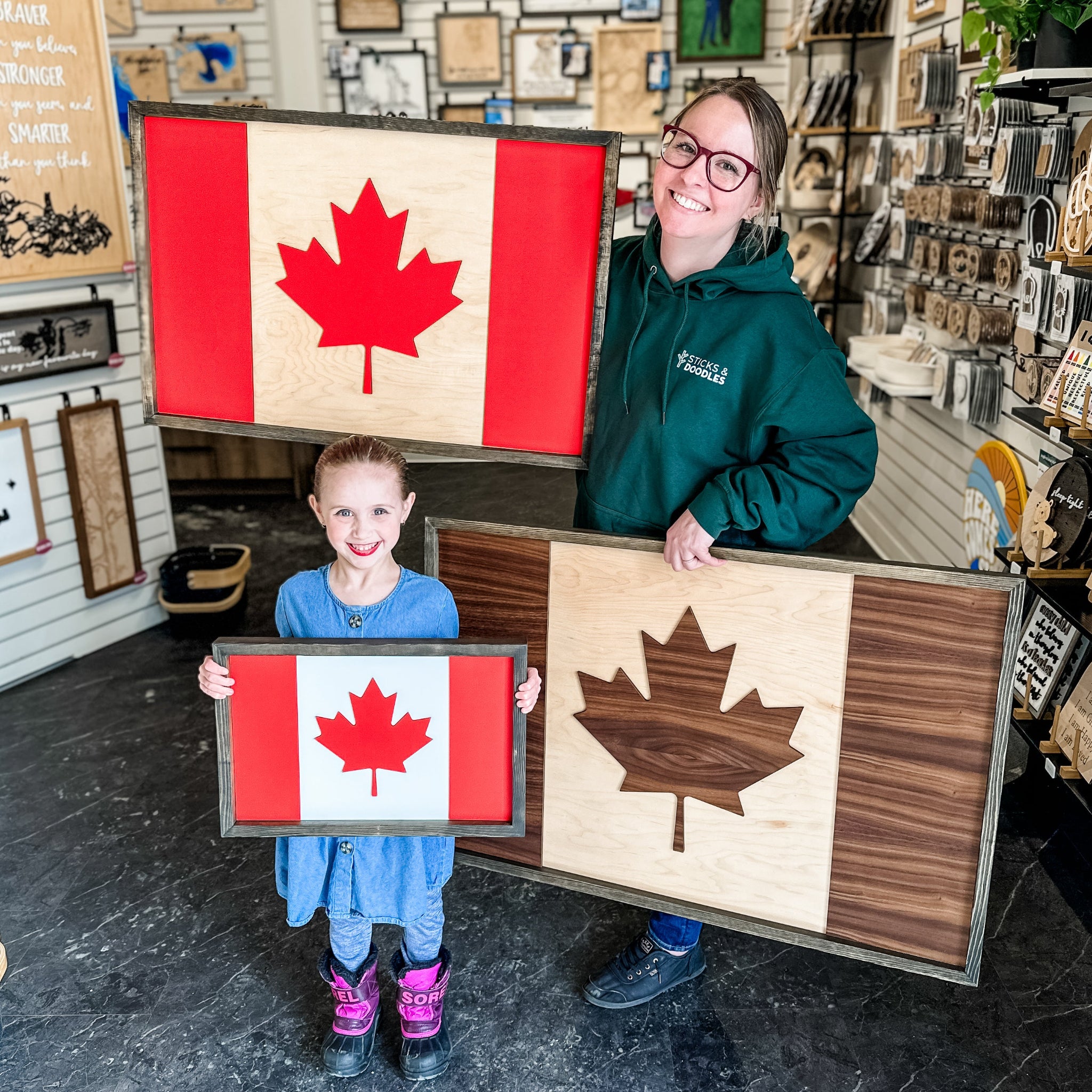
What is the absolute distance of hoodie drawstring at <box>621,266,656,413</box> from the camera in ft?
5.72

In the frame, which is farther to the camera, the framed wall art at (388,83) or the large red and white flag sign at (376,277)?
the framed wall art at (388,83)

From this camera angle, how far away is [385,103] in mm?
6535

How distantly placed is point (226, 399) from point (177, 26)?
5637 millimetres

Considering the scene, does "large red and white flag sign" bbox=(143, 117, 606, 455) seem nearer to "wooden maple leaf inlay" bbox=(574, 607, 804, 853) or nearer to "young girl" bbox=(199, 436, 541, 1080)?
"young girl" bbox=(199, 436, 541, 1080)

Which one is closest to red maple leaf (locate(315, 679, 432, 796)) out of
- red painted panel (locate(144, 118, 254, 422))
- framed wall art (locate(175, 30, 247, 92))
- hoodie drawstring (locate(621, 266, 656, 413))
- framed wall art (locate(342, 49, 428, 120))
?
red painted panel (locate(144, 118, 254, 422))

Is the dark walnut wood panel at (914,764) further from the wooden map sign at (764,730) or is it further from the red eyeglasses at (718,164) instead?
the red eyeglasses at (718,164)

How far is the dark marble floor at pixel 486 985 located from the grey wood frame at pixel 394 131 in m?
1.14

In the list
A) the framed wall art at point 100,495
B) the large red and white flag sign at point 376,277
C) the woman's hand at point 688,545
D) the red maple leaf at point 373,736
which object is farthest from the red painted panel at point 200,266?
the framed wall art at point 100,495

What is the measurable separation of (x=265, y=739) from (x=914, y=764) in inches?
42.2

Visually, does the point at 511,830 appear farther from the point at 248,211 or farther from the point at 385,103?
the point at 385,103

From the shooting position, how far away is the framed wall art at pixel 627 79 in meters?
6.38

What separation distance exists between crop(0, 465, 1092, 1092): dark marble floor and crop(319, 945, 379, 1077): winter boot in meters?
0.04

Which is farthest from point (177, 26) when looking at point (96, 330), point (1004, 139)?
point (1004, 139)

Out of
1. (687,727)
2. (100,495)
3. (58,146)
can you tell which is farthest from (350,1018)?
(58,146)
